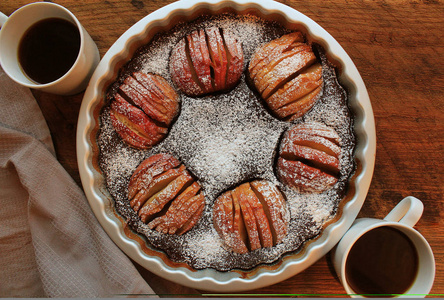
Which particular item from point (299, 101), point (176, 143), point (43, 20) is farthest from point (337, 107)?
point (43, 20)

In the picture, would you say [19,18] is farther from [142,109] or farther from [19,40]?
[142,109]

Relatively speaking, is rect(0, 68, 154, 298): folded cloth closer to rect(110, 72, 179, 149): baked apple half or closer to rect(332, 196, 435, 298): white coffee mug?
rect(110, 72, 179, 149): baked apple half

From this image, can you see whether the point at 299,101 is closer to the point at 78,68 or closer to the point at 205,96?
the point at 205,96

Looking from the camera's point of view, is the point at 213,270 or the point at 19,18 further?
the point at 213,270

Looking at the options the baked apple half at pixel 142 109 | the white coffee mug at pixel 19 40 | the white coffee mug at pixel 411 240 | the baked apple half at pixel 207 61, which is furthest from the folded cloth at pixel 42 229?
the white coffee mug at pixel 411 240

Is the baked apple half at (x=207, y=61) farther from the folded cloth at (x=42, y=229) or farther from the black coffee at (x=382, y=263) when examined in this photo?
the black coffee at (x=382, y=263)

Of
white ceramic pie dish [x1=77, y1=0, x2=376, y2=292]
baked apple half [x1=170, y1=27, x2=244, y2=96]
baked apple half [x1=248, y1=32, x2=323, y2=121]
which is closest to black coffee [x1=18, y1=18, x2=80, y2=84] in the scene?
white ceramic pie dish [x1=77, y1=0, x2=376, y2=292]

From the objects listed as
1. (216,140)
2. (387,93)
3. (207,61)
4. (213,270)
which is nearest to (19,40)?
(207,61)
